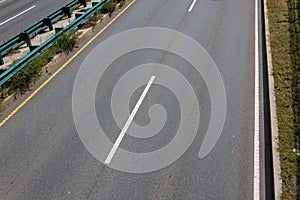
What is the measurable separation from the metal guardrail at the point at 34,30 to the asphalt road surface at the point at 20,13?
64.6 inches

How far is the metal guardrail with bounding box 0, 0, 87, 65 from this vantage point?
13164 millimetres

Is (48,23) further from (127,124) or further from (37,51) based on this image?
(127,124)

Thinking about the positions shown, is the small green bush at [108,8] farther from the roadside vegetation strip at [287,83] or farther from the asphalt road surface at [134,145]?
the roadside vegetation strip at [287,83]

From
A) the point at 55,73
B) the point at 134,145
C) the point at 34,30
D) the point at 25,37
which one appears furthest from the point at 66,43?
the point at 134,145

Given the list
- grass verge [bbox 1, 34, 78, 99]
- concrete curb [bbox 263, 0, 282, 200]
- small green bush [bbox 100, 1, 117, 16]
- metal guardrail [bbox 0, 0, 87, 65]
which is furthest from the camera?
small green bush [bbox 100, 1, 117, 16]

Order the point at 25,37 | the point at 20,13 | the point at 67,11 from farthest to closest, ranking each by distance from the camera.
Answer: the point at 20,13
the point at 67,11
the point at 25,37

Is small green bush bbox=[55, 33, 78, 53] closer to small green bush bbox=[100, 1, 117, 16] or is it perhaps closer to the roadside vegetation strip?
small green bush bbox=[100, 1, 117, 16]

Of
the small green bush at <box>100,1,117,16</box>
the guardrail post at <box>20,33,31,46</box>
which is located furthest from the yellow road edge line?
the guardrail post at <box>20,33,31,46</box>

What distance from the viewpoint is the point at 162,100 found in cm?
1056

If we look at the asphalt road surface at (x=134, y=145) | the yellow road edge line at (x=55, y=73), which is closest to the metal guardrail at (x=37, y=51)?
the yellow road edge line at (x=55, y=73)

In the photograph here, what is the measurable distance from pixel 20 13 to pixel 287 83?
1667cm

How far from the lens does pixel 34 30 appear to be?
15.0 metres

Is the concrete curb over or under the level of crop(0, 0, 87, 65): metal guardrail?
over

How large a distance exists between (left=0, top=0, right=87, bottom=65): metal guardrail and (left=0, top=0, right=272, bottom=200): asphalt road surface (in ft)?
8.67
